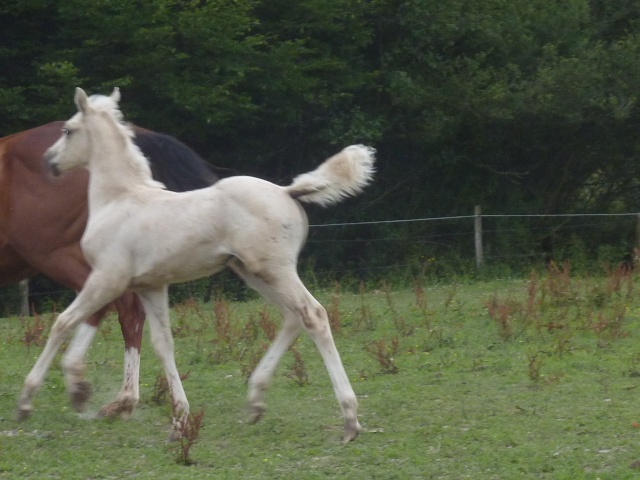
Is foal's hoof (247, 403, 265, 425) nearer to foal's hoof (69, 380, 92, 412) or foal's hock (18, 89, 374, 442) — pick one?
foal's hock (18, 89, 374, 442)

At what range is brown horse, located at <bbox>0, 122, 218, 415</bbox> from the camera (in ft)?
23.0

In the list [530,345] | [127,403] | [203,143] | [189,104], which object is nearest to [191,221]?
[127,403]

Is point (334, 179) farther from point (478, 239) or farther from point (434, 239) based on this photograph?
point (434, 239)

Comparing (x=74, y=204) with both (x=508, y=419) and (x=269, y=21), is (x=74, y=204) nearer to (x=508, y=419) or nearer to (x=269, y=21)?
(x=508, y=419)

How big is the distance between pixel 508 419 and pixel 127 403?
240 cm

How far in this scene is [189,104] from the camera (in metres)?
14.6

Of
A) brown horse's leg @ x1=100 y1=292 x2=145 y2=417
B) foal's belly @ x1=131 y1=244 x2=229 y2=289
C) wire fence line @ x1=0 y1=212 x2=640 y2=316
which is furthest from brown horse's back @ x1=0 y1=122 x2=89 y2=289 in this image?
wire fence line @ x1=0 y1=212 x2=640 y2=316

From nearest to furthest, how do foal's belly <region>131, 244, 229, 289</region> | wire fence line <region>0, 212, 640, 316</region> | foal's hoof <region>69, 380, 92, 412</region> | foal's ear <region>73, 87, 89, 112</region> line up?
1. foal's belly <region>131, 244, 229, 289</region>
2. foal's hoof <region>69, 380, 92, 412</region>
3. foal's ear <region>73, 87, 89, 112</region>
4. wire fence line <region>0, 212, 640, 316</region>

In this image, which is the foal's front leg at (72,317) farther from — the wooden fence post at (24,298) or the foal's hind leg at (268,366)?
the wooden fence post at (24,298)

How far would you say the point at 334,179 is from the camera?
5621 millimetres

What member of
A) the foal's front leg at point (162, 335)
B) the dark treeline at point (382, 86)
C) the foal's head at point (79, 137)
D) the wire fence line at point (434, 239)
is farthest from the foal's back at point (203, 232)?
the wire fence line at point (434, 239)

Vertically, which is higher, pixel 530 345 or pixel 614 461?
pixel 614 461

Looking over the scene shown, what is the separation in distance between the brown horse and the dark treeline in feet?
21.5

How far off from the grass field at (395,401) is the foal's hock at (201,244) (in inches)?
14.4
